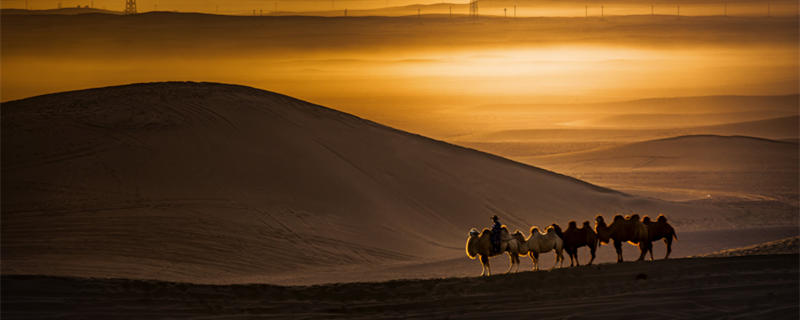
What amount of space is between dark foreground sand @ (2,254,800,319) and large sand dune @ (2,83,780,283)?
442cm

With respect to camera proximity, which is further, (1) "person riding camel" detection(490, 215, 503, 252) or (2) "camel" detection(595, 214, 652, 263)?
(2) "camel" detection(595, 214, 652, 263)

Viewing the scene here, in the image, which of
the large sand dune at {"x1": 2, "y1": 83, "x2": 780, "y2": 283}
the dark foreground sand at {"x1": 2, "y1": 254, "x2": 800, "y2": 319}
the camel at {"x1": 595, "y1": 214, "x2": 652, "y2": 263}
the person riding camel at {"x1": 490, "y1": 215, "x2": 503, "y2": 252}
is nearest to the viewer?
the dark foreground sand at {"x1": 2, "y1": 254, "x2": 800, "y2": 319}

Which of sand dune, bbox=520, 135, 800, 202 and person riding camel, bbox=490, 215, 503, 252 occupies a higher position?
person riding camel, bbox=490, 215, 503, 252

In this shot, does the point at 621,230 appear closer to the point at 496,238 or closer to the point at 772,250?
the point at 496,238

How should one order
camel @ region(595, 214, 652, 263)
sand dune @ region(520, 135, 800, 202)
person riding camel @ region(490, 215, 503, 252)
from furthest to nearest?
sand dune @ region(520, 135, 800, 202) < camel @ region(595, 214, 652, 263) < person riding camel @ region(490, 215, 503, 252)

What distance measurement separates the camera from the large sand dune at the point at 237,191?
23203 mm

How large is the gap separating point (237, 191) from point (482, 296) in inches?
560

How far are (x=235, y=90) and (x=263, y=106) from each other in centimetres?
220

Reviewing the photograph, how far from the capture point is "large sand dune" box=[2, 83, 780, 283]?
23.2 metres

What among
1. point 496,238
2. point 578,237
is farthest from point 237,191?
point 578,237

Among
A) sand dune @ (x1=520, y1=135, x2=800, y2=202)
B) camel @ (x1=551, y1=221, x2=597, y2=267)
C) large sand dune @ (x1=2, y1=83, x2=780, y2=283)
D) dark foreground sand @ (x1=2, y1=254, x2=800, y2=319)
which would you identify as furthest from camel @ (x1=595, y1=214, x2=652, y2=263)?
sand dune @ (x1=520, y1=135, x2=800, y2=202)

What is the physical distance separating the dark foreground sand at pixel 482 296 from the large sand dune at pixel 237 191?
442cm

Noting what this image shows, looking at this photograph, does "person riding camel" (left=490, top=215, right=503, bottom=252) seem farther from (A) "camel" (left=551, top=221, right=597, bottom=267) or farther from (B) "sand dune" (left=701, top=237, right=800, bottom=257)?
(B) "sand dune" (left=701, top=237, right=800, bottom=257)

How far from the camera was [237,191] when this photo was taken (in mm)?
27969
